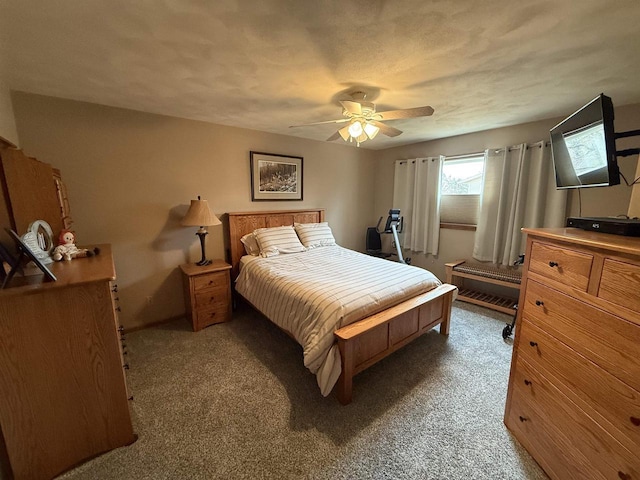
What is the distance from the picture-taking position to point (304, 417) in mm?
1628

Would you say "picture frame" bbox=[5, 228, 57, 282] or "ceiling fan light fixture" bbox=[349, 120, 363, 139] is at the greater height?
"ceiling fan light fixture" bbox=[349, 120, 363, 139]

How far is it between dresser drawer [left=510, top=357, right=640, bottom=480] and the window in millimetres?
2672

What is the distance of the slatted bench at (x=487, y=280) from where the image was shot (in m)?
3.00

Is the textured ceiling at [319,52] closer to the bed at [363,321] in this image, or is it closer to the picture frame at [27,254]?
the picture frame at [27,254]

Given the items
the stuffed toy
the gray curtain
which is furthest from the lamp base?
the gray curtain

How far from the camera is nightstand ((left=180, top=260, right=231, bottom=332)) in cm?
261

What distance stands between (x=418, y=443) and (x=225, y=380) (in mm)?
1429

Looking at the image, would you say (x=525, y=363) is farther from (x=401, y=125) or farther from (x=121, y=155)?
(x=121, y=155)

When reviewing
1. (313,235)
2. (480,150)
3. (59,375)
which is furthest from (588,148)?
(59,375)

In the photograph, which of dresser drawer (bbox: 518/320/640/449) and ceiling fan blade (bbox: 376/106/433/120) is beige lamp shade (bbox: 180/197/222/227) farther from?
dresser drawer (bbox: 518/320/640/449)

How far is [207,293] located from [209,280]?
0.15 metres

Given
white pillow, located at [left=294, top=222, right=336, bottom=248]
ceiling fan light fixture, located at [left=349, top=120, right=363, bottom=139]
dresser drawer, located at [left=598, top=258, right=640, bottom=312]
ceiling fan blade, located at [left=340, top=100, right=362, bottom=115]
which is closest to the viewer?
dresser drawer, located at [left=598, top=258, right=640, bottom=312]

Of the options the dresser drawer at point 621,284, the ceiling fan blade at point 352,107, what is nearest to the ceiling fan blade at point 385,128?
the ceiling fan blade at point 352,107

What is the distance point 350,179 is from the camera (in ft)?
14.3
